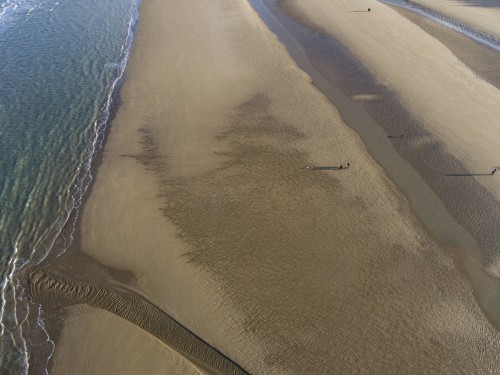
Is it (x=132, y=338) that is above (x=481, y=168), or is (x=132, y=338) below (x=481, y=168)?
below

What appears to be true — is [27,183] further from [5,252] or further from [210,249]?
[210,249]

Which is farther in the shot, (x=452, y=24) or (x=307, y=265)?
(x=452, y=24)

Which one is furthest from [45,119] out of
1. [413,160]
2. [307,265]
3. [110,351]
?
[413,160]

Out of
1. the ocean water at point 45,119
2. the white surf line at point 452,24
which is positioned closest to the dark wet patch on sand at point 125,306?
the ocean water at point 45,119

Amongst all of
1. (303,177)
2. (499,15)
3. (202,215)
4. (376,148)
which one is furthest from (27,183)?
(499,15)

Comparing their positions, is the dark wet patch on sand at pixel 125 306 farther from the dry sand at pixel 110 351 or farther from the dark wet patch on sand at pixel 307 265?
the dark wet patch on sand at pixel 307 265

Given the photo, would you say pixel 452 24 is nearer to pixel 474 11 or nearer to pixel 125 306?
pixel 474 11
